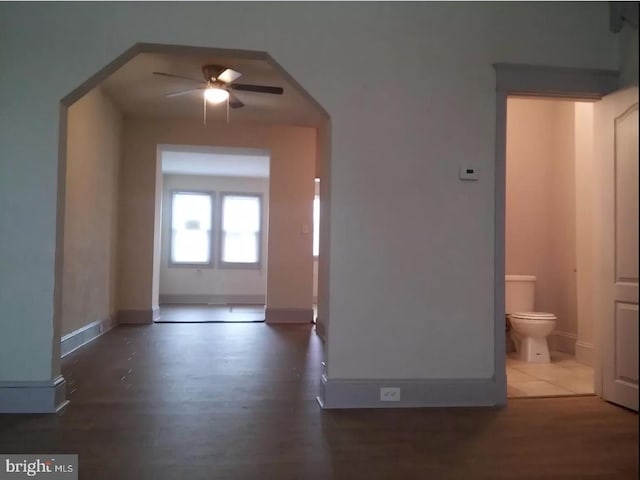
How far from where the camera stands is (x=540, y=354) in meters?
3.98

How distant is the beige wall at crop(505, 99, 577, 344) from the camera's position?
178 inches

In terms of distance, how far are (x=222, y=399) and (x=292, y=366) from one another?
3.21 ft

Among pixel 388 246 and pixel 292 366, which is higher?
pixel 388 246

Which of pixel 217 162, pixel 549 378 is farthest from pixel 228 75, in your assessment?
pixel 217 162

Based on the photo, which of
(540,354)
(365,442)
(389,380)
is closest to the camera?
(365,442)

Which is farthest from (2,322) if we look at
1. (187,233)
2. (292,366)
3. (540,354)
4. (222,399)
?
(187,233)

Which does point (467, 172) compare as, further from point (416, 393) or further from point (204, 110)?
point (204, 110)

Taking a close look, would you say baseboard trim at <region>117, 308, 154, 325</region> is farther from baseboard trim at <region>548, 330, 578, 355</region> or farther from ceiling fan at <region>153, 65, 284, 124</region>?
baseboard trim at <region>548, 330, 578, 355</region>

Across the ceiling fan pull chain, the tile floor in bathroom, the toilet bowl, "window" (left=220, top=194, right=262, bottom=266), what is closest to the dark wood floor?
the tile floor in bathroom

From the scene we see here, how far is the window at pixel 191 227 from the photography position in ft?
29.0

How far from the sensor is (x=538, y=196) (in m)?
4.62

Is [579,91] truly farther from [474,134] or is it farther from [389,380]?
[389,380]

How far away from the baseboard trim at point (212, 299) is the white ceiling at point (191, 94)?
4.12m

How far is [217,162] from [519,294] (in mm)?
5350
